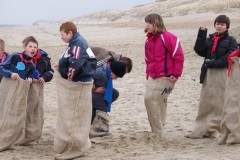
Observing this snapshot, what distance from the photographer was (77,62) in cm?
619

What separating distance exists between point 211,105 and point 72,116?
2165 millimetres

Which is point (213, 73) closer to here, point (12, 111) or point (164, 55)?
point (164, 55)

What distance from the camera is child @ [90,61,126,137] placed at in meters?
7.32

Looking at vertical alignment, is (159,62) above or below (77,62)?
below

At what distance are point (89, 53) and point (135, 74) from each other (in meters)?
8.13

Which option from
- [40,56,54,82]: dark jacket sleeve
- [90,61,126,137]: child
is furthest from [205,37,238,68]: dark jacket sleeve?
[40,56,54,82]: dark jacket sleeve

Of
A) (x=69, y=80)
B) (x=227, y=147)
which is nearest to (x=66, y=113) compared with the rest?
(x=69, y=80)

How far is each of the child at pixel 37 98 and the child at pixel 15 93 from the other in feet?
0.41

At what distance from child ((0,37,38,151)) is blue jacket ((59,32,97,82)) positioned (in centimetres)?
64

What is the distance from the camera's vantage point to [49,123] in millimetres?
8742

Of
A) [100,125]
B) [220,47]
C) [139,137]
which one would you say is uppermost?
[220,47]

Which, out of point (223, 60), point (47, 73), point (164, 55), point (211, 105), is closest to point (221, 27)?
point (223, 60)

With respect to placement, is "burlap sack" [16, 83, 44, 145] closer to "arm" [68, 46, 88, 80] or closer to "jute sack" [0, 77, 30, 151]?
"jute sack" [0, 77, 30, 151]

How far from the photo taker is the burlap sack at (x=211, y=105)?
740 cm
